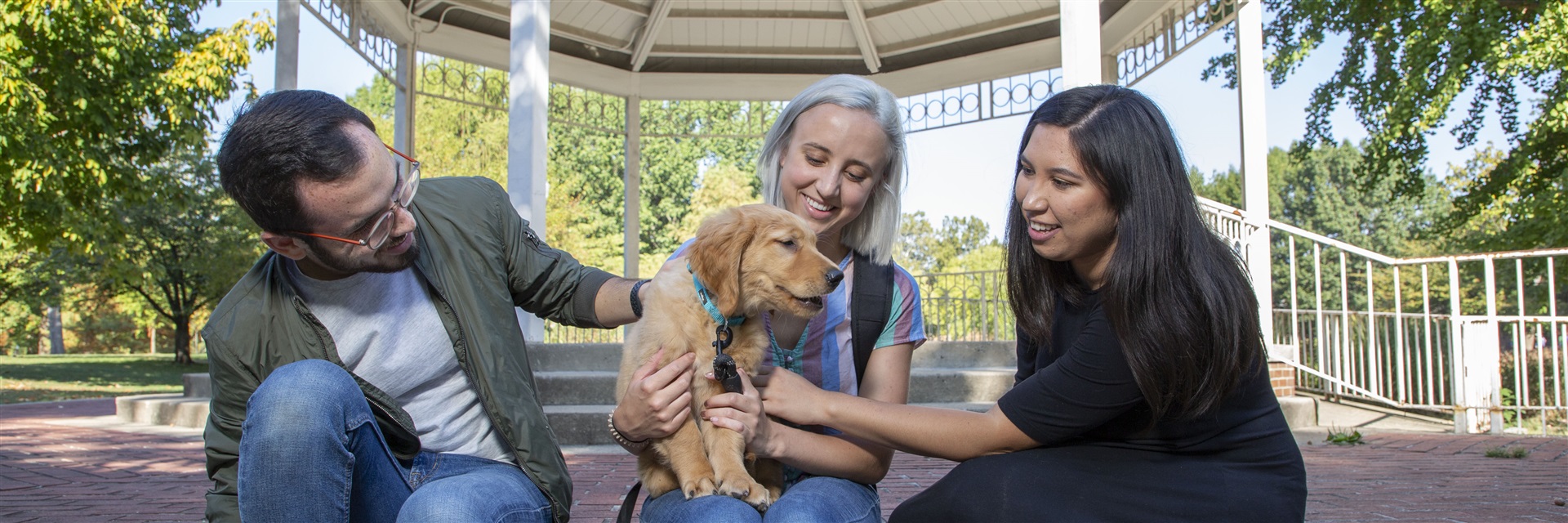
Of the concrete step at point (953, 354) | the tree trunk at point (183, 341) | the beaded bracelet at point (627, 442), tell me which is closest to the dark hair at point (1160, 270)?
the beaded bracelet at point (627, 442)

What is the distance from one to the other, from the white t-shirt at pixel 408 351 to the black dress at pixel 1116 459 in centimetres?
115

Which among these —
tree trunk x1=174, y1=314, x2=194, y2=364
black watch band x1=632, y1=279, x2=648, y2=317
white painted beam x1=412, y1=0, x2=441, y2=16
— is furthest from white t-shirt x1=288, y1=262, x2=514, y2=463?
tree trunk x1=174, y1=314, x2=194, y2=364

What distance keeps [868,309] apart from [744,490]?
0.57m

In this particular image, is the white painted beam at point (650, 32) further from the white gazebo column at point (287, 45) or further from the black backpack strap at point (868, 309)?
the black backpack strap at point (868, 309)

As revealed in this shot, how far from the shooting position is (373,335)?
2.17 m

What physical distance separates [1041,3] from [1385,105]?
10339mm

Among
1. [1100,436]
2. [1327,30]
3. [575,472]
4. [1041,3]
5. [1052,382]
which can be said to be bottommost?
[575,472]

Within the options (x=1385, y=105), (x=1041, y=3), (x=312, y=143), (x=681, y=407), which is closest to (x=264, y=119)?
(x=312, y=143)

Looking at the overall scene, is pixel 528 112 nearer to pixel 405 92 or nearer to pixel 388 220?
pixel 405 92

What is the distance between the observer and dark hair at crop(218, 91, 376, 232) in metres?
1.81

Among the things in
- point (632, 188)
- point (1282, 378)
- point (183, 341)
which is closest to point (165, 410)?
point (632, 188)

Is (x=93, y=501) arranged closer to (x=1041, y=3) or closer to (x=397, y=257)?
(x=397, y=257)

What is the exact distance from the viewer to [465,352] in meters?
2.14

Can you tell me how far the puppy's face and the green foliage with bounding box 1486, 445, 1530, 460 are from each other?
19.0ft
